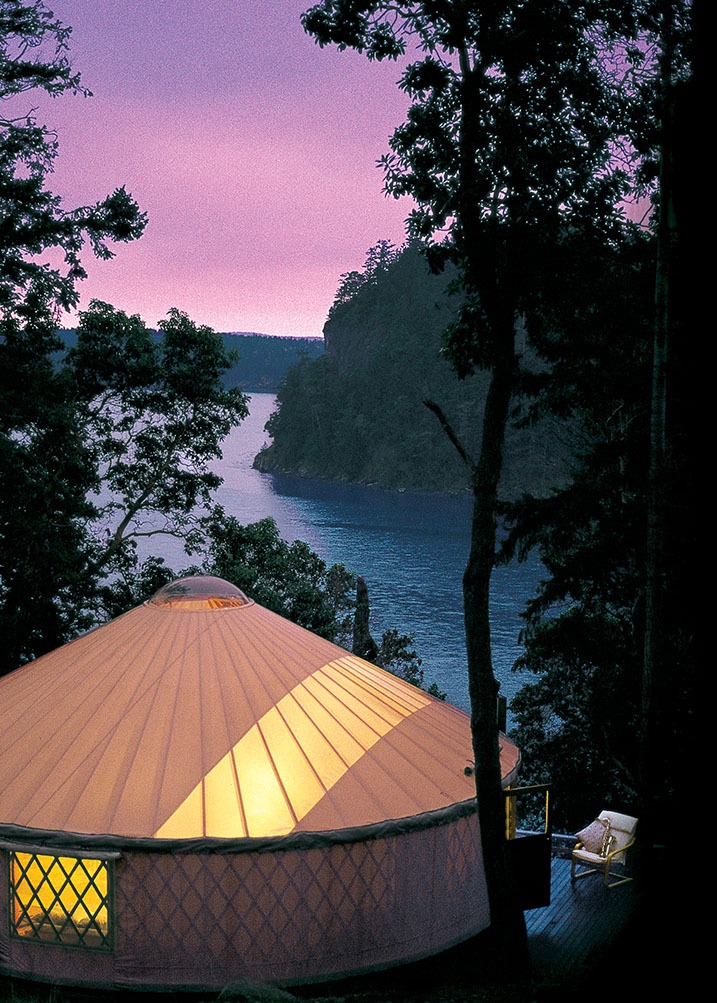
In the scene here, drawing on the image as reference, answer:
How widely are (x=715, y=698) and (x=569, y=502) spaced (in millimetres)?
12424

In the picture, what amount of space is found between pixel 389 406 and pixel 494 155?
7708 cm

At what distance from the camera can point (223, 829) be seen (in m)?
7.35

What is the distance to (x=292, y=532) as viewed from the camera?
233 ft

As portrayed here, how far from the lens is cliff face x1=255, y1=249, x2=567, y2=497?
75.8 meters

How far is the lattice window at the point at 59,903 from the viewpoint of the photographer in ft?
24.4

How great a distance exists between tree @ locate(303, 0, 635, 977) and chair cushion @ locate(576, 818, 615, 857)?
6.76 ft

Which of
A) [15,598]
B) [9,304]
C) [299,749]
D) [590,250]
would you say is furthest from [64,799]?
[15,598]

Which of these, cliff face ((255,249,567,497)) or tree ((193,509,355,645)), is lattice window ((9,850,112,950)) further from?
cliff face ((255,249,567,497))

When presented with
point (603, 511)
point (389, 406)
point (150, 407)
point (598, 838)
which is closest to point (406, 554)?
point (389, 406)

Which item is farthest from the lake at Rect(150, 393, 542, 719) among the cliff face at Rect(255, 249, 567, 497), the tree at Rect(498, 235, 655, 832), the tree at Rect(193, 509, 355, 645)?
the tree at Rect(498, 235, 655, 832)

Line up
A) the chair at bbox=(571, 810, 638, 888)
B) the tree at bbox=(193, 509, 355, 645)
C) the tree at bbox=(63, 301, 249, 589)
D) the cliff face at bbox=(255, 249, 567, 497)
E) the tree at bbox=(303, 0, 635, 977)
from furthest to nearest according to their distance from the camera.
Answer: the cliff face at bbox=(255, 249, 567, 497), the tree at bbox=(193, 509, 355, 645), the tree at bbox=(63, 301, 249, 589), the chair at bbox=(571, 810, 638, 888), the tree at bbox=(303, 0, 635, 977)

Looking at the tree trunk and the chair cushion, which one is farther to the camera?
the chair cushion

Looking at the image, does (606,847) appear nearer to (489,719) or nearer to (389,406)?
(489,719)

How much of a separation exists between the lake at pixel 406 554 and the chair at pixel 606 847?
2756cm
